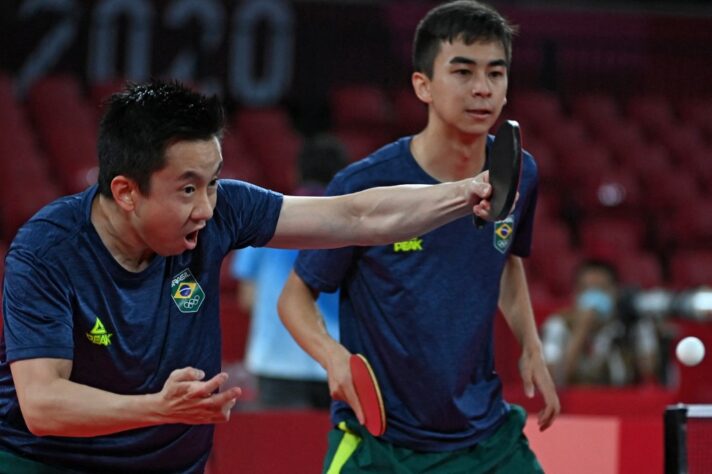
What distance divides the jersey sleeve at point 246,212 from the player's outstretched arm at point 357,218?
28mm

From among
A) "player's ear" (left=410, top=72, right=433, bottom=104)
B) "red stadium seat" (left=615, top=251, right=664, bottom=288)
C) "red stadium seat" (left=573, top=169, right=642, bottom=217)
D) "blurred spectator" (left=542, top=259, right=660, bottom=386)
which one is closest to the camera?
"player's ear" (left=410, top=72, right=433, bottom=104)

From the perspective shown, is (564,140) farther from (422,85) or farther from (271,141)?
(422,85)

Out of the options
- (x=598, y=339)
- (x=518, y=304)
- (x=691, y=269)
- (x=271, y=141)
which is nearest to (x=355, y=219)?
(x=518, y=304)

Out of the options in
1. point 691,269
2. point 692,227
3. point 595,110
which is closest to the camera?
point 691,269

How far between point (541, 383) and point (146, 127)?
1436 mm

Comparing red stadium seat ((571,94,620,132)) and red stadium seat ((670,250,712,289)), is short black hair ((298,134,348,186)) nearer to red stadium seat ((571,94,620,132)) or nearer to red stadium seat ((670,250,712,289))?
red stadium seat ((670,250,712,289))

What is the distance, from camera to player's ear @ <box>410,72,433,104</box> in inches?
140

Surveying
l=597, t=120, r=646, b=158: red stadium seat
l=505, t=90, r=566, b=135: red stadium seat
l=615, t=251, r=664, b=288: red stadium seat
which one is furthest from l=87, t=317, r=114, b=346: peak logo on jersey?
l=597, t=120, r=646, b=158: red stadium seat

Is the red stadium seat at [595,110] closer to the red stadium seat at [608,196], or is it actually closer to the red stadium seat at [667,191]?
the red stadium seat at [667,191]

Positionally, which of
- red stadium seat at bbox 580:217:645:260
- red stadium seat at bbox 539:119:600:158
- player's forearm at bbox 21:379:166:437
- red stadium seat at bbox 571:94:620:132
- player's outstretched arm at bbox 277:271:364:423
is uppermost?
red stadium seat at bbox 571:94:620:132

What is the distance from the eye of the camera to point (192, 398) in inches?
96.2

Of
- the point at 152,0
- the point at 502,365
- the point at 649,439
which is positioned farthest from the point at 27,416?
the point at 152,0

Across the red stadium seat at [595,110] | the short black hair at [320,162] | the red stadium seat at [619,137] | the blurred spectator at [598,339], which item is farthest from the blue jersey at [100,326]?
the red stadium seat at [595,110]

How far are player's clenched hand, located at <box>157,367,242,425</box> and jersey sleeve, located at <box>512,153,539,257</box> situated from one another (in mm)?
1383
